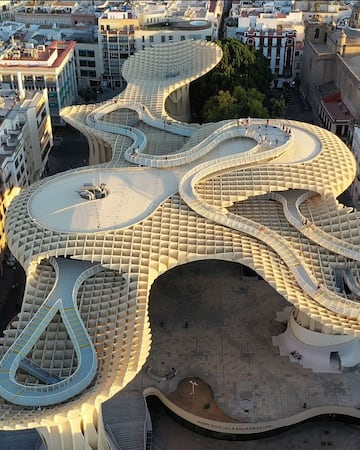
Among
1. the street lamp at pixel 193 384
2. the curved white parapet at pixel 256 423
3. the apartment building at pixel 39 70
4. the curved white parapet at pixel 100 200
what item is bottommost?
the curved white parapet at pixel 256 423

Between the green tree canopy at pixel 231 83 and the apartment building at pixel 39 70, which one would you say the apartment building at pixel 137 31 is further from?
the apartment building at pixel 39 70

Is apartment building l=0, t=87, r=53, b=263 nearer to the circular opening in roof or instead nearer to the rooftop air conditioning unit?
the rooftop air conditioning unit

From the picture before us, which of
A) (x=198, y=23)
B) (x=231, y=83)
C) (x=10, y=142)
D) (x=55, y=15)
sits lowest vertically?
(x=10, y=142)

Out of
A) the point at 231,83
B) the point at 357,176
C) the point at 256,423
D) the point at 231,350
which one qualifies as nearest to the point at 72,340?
the point at 256,423

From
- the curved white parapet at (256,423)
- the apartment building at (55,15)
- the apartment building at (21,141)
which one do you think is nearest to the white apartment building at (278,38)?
the apartment building at (55,15)

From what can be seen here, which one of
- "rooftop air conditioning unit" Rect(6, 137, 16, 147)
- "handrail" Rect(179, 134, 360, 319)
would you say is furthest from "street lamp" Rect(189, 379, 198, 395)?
"rooftop air conditioning unit" Rect(6, 137, 16, 147)

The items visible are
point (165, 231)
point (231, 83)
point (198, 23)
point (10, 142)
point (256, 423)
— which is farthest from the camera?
point (198, 23)

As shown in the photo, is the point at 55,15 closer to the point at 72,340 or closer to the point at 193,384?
the point at 193,384
